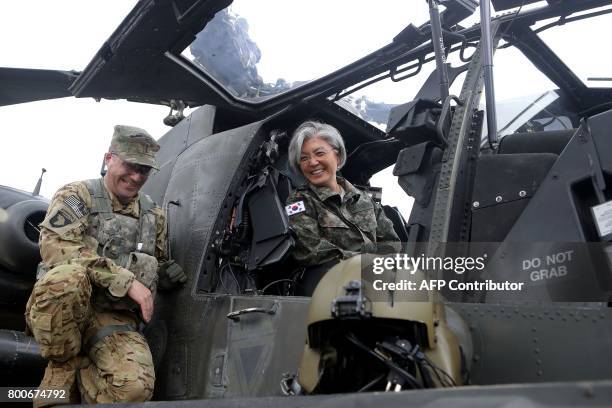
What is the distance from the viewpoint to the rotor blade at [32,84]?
14.3ft

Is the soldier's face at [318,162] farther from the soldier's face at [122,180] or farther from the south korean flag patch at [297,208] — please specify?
the soldier's face at [122,180]

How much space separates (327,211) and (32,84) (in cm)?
257

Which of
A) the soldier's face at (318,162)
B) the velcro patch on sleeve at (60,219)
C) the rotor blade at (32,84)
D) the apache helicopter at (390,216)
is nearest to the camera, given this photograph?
the apache helicopter at (390,216)

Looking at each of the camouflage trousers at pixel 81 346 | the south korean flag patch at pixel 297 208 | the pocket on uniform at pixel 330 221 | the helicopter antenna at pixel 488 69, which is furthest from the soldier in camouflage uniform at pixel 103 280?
the helicopter antenna at pixel 488 69

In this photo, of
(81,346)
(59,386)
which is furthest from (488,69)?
(59,386)

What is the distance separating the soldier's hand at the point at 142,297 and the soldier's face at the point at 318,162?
1.01 metres

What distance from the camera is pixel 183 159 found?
424 centimetres

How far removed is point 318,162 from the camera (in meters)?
3.29

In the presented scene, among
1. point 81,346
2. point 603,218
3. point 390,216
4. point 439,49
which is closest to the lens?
point 603,218

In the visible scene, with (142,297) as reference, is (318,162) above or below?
above

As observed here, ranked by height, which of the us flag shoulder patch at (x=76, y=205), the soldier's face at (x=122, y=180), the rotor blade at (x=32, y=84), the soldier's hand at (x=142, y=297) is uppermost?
the rotor blade at (x=32, y=84)

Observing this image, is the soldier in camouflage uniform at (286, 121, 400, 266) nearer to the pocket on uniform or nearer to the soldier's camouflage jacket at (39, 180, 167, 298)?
the pocket on uniform

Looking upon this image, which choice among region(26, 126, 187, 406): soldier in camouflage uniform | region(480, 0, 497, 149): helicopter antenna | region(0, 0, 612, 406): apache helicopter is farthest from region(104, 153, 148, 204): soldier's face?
region(480, 0, 497, 149): helicopter antenna

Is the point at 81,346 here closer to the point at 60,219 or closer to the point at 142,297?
the point at 142,297
